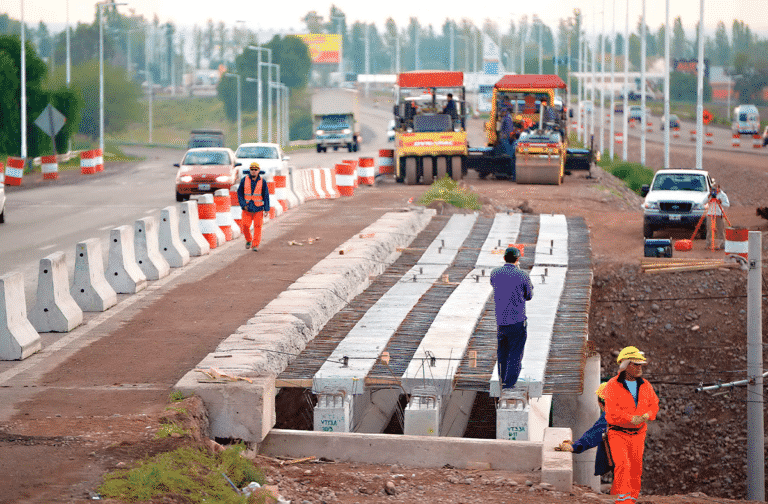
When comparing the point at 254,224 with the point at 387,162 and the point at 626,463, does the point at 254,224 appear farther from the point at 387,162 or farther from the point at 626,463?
the point at 387,162

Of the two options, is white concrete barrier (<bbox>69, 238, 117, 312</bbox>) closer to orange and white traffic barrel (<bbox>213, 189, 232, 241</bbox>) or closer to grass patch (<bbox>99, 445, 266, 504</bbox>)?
grass patch (<bbox>99, 445, 266, 504</bbox>)

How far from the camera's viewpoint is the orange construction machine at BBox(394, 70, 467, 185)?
1608 inches

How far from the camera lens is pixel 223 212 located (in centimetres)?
2155

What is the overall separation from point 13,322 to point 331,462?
157 inches

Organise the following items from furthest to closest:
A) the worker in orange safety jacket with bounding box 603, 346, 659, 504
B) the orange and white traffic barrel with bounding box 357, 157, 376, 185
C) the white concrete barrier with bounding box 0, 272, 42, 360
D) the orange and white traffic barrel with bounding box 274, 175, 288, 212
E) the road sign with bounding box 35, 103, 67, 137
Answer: the road sign with bounding box 35, 103, 67, 137 → the orange and white traffic barrel with bounding box 357, 157, 376, 185 → the orange and white traffic barrel with bounding box 274, 175, 288, 212 → the white concrete barrier with bounding box 0, 272, 42, 360 → the worker in orange safety jacket with bounding box 603, 346, 659, 504

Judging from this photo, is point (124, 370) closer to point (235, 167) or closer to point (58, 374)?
point (58, 374)

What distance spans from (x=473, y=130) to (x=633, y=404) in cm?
9859

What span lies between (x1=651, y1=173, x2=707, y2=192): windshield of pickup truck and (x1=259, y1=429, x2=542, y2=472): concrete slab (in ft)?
63.0

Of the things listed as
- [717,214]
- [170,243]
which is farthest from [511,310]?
[717,214]

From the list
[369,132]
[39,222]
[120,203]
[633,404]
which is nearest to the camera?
[633,404]

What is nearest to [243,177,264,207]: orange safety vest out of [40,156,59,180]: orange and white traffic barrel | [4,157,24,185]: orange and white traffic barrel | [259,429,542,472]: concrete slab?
[259,429,542,472]: concrete slab

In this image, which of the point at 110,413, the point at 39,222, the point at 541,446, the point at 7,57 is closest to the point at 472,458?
the point at 541,446

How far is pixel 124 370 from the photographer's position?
11.7 metres

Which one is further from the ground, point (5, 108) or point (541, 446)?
point (5, 108)
